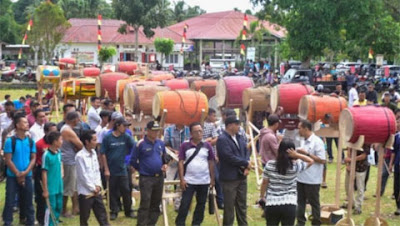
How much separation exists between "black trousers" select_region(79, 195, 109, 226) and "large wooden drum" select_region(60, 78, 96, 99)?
8.65 m

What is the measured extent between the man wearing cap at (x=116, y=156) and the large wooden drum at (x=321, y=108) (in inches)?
119

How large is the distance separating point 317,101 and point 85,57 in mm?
45244

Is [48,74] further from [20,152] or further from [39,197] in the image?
[20,152]

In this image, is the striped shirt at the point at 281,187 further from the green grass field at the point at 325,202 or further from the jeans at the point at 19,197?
the jeans at the point at 19,197

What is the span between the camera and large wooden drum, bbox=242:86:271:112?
474 inches

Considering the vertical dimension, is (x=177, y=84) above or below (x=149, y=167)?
above

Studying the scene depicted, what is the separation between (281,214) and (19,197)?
149 inches

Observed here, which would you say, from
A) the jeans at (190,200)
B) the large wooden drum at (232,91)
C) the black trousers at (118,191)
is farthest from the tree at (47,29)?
the jeans at (190,200)

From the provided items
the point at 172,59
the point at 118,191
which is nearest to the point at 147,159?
the point at 118,191

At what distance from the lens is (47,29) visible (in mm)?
42844

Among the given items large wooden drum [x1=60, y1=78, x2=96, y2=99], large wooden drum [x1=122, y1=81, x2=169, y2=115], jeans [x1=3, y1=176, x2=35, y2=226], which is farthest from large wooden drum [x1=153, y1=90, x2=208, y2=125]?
large wooden drum [x1=60, y1=78, x2=96, y2=99]

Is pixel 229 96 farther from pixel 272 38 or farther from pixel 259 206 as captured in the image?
pixel 272 38

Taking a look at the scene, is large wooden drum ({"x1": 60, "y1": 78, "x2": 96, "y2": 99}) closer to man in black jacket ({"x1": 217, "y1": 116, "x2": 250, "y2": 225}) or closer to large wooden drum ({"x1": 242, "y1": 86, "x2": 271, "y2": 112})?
large wooden drum ({"x1": 242, "y1": 86, "x2": 271, "y2": 112})

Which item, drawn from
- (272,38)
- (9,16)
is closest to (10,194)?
(272,38)
